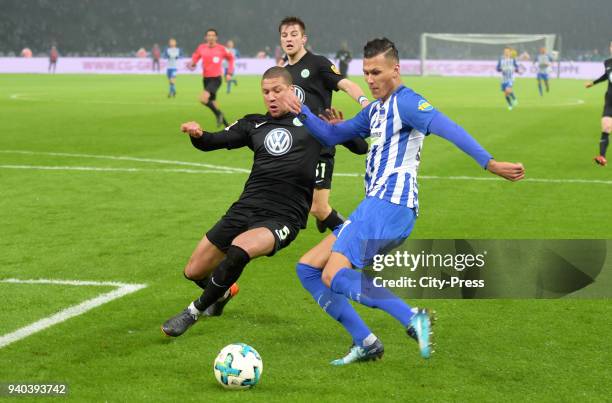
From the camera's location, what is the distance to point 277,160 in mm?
6695

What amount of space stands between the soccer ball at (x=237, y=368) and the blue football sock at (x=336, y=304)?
0.66 m

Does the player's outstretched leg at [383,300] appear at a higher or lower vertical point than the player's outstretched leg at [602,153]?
higher

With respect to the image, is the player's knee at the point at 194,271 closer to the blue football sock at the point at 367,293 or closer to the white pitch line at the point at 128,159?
the blue football sock at the point at 367,293

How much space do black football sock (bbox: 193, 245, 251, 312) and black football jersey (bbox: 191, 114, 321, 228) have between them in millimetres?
461

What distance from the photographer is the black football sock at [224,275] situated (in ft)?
20.4

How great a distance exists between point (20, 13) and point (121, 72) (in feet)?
37.5

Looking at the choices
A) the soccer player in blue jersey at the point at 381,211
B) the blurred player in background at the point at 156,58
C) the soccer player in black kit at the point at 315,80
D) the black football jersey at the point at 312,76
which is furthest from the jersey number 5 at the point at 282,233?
the blurred player in background at the point at 156,58

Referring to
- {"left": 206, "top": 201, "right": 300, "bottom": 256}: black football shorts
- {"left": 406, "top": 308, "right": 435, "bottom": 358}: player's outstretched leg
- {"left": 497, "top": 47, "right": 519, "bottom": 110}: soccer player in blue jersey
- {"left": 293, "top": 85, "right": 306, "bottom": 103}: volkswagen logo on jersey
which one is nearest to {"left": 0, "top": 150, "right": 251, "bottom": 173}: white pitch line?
{"left": 293, "top": 85, "right": 306, "bottom": 103}: volkswagen logo on jersey

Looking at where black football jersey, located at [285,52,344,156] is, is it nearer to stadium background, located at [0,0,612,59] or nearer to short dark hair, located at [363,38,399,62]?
short dark hair, located at [363,38,399,62]

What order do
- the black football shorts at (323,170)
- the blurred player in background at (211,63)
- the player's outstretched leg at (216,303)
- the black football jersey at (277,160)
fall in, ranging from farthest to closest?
1. the blurred player in background at (211,63)
2. the black football shorts at (323,170)
3. the player's outstretched leg at (216,303)
4. the black football jersey at (277,160)

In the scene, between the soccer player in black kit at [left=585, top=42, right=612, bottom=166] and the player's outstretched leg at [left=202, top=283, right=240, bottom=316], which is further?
the soccer player in black kit at [left=585, top=42, right=612, bottom=166]

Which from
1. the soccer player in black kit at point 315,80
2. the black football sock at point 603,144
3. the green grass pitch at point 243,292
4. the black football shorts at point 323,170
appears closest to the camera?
the green grass pitch at point 243,292

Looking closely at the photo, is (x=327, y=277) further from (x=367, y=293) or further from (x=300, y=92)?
(x=300, y=92)

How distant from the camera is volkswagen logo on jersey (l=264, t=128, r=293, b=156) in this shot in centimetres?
670
